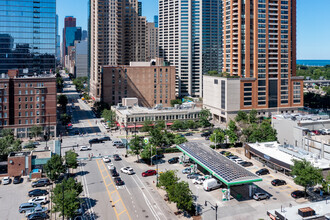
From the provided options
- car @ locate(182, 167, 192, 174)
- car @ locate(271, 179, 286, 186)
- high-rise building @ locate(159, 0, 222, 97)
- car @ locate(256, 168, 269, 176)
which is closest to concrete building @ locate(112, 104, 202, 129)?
car @ locate(182, 167, 192, 174)

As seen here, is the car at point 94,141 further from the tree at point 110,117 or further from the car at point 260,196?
the car at point 260,196

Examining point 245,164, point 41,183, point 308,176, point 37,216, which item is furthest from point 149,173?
point 308,176

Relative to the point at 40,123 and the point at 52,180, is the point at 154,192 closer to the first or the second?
the point at 52,180

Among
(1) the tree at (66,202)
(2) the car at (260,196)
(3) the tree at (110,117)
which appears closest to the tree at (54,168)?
(1) the tree at (66,202)

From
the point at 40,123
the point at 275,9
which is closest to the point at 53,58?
the point at 40,123

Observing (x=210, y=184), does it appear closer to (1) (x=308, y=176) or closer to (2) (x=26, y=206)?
(1) (x=308, y=176)

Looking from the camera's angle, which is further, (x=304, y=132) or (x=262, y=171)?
(x=304, y=132)

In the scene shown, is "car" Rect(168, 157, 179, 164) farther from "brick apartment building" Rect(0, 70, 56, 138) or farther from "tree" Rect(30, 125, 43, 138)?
"brick apartment building" Rect(0, 70, 56, 138)
